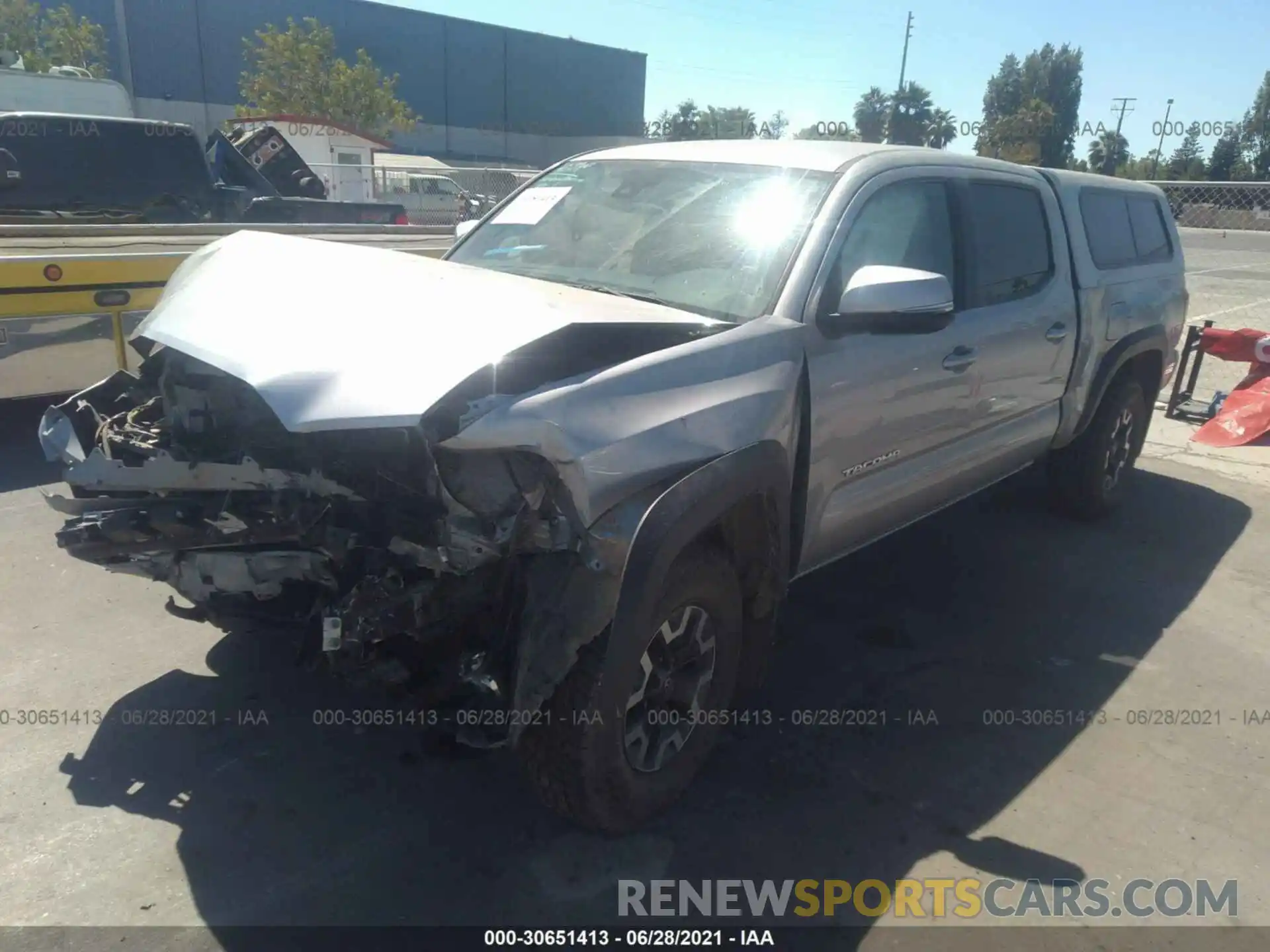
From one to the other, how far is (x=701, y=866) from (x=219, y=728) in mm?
1705

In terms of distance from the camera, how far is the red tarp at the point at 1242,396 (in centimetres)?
801

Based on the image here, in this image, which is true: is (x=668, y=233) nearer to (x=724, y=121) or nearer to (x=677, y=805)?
(x=677, y=805)

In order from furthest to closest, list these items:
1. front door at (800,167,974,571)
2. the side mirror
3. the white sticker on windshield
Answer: the white sticker on windshield
front door at (800,167,974,571)
the side mirror

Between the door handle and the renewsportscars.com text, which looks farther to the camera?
the door handle

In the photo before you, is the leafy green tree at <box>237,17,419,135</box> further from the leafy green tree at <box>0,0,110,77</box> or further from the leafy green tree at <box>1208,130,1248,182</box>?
the leafy green tree at <box>1208,130,1248,182</box>

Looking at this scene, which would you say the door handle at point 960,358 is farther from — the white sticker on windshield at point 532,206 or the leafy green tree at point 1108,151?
the leafy green tree at point 1108,151

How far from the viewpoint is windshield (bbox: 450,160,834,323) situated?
3.29m

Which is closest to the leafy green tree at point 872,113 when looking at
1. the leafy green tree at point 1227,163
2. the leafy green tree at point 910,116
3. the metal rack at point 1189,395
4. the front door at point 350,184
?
the leafy green tree at point 910,116

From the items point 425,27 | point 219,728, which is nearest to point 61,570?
point 219,728

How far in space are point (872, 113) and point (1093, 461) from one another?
4777cm

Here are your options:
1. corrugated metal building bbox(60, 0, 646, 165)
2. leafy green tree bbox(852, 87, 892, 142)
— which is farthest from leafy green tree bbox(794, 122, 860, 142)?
corrugated metal building bbox(60, 0, 646, 165)

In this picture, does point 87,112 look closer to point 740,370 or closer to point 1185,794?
point 740,370

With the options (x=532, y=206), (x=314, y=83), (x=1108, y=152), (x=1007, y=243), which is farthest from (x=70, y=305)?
(x=1108, y=152)

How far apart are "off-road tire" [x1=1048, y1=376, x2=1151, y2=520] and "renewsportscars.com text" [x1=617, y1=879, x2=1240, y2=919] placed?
3.21 meters
